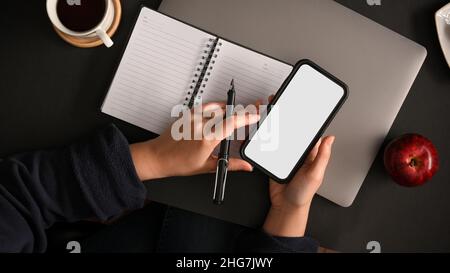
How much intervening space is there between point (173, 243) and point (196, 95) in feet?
1.21

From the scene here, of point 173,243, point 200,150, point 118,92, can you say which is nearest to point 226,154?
point 200,150

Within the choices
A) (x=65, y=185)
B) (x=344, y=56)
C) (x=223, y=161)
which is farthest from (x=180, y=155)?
(x=344, y=56)

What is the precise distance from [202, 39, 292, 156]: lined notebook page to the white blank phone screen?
0.12 ft

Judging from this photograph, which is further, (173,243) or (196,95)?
(173,243)

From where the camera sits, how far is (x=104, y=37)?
2.15 feet

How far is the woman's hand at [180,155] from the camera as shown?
68 cm

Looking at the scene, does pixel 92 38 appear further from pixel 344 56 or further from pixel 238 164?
pixel 344 56

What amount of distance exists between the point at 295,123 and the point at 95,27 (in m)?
0.36

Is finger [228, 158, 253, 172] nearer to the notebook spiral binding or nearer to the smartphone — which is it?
the smartphone

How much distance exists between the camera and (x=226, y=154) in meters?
0.67

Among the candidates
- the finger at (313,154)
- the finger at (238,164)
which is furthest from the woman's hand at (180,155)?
the finger at (313,154)

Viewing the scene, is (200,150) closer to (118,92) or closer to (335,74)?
(118,92)
